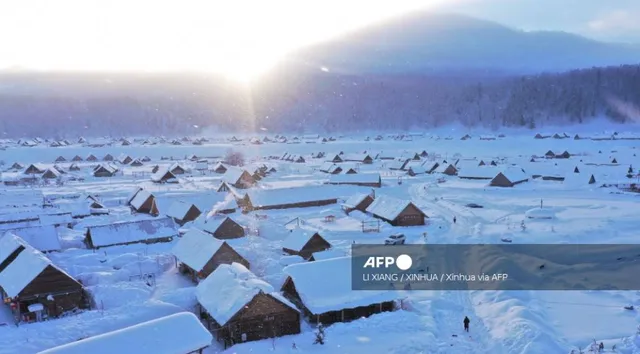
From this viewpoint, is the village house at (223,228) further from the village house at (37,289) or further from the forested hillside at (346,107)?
the forested hillside at (346,107)

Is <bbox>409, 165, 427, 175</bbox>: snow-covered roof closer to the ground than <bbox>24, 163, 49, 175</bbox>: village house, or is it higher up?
closer to the ground

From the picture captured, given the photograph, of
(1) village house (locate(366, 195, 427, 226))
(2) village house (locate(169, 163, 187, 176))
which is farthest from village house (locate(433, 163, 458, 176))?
(2) village house (locate(169, 163, 187, 176))

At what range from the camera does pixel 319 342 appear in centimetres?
1655

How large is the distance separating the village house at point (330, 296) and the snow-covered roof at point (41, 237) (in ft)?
52.1

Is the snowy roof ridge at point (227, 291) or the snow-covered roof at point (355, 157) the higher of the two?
the snowy roof ridge at point (227, 291)

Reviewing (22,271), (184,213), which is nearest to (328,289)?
(22,271)

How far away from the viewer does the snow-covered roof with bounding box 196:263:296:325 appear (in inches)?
672

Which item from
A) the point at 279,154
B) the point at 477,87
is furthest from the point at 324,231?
the point at 477,87

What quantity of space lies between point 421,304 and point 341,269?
12.6 feet

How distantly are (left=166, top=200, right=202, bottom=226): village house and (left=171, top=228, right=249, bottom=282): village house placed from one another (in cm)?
1119

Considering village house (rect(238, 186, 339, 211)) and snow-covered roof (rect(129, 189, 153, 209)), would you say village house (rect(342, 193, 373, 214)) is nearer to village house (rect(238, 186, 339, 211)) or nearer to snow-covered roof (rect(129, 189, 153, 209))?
village house (rect(238, 186, 339, 211))

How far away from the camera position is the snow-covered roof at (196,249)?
22938mm

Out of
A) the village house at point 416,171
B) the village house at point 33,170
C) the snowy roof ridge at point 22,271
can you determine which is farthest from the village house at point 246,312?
the village house at point 33,170

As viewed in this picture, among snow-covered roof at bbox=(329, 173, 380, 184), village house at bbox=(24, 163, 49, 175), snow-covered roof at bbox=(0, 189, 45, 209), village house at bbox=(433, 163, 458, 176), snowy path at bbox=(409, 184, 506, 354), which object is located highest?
village house at bbox=(24, 163, 49, 175)
